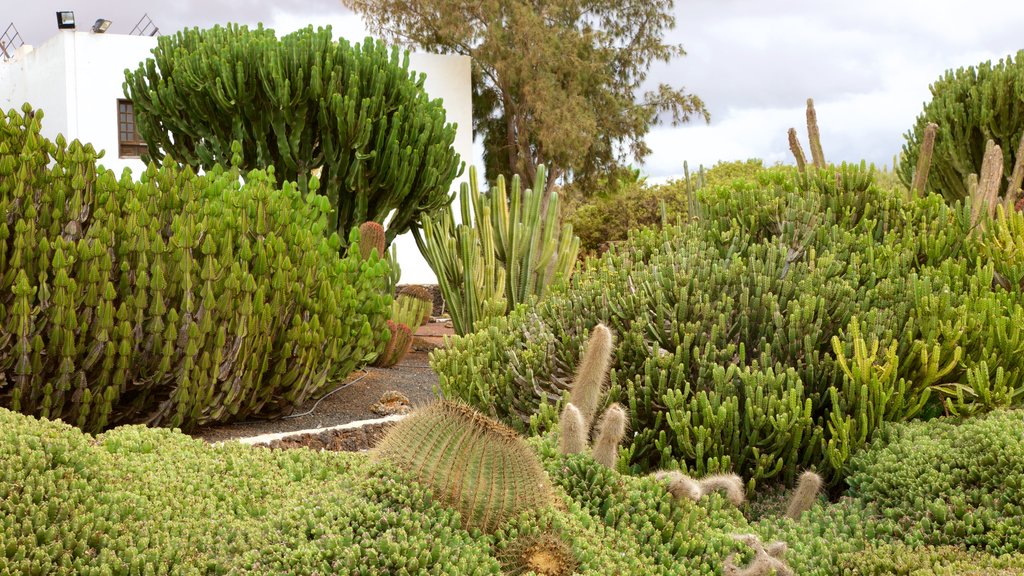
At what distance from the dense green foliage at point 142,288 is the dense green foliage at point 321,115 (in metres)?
5.45

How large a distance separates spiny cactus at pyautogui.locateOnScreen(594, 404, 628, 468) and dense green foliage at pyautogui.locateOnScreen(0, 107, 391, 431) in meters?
3.97

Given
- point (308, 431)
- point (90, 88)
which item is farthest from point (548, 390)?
point (90, 88)

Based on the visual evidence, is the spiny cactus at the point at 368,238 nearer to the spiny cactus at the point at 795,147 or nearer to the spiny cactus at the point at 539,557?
the spiny cactus at the point at 795,147

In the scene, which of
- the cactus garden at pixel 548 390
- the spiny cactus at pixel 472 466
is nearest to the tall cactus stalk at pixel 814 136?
the cactus garden at pixel 548 390

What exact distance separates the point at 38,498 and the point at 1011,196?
6357 millimetres

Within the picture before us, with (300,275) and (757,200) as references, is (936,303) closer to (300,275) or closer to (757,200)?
(757,200)

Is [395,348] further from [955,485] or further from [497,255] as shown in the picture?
[955,485]

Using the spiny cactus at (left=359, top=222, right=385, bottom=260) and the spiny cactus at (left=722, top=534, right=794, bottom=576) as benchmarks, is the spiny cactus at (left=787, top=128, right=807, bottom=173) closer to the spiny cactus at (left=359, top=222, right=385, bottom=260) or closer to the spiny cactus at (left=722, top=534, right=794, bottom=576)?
the spiny cactus at (left=722, top=534, right=794, bottom=576)

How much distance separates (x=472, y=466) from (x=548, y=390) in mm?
1898

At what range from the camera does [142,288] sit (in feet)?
21.7

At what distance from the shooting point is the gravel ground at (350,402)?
772 cm

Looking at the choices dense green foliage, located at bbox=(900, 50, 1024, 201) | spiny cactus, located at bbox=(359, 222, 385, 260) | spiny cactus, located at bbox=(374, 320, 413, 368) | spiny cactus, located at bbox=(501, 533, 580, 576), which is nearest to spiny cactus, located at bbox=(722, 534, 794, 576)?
spiny cactus, located at bbox=(501, 533, 580, 576)

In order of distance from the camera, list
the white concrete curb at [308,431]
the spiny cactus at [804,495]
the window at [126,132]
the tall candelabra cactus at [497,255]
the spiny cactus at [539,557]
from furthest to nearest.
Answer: the window at [126,132]
the tall candelabra cactus at [497,255]
the white concrete curb at [308,431]
the spiny cactus at [804,495]
the spiny cactus at [539,557]

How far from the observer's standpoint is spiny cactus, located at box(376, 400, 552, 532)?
3115 mm
